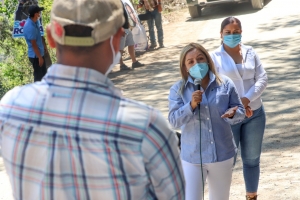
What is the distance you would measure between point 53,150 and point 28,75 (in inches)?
642

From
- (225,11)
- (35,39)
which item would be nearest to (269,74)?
(35,39)

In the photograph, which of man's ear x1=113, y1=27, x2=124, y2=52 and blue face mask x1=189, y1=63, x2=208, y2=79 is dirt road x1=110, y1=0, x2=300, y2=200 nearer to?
blue face mask x1=189, y1=63, x2=208, y2=79

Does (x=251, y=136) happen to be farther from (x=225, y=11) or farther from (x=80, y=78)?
(x=225, y=11)

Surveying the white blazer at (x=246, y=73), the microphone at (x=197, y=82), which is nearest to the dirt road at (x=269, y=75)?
the white blazer at (x=246, y=73)

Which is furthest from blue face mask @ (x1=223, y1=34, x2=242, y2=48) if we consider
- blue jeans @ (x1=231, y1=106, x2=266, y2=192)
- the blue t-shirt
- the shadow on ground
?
the shadow on ground

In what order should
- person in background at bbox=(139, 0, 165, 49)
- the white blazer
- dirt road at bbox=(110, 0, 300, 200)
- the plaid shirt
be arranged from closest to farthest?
the plaid shirt < the white blazer < dirt road at bbox=(110, 0, 300, 200) < person in background at bbox=(139, 0, 165, 49)

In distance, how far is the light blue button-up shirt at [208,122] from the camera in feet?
15.5

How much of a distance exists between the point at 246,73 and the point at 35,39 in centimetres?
740

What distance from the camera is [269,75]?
37.9ft

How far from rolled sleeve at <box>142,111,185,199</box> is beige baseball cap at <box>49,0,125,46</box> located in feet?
1.03

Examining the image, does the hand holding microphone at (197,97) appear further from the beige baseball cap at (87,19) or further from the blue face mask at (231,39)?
the beige baseball cap at (87,19)

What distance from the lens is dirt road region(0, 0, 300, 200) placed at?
694 cm

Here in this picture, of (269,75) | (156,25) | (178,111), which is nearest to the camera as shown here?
(178,111)

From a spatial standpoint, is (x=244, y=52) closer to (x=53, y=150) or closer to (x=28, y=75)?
(x=53, y=150)
